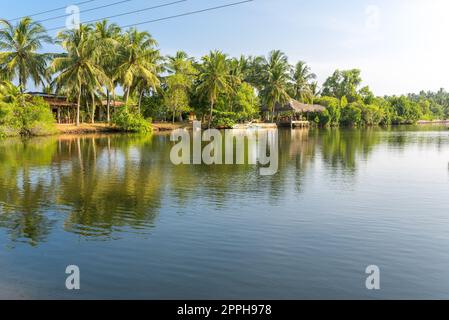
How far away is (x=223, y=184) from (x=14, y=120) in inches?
1283

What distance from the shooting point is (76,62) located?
44.7 m

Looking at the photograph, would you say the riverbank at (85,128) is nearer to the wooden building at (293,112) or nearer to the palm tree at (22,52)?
the palm tree at (22,52)

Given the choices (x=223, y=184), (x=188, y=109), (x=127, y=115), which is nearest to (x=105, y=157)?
(x=223, y=184)

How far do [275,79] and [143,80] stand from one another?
69.8ft

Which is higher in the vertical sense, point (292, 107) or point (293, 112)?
point (292, 107)

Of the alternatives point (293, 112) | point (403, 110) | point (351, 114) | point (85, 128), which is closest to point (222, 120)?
point (293, 112)

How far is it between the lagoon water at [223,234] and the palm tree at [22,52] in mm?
31476

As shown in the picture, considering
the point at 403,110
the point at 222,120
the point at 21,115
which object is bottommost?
the point at 222,120

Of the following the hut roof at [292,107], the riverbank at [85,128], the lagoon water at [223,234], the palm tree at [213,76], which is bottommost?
the lagoon water at [223,234]

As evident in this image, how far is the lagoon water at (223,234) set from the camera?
6906 millimetres

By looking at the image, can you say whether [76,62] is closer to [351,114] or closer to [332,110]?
[332,110]

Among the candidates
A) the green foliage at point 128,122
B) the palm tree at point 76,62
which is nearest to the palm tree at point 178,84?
the green foliage at point 128,122

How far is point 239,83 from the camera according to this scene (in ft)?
215

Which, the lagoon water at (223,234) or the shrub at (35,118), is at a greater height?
the shrub at (35,118)
